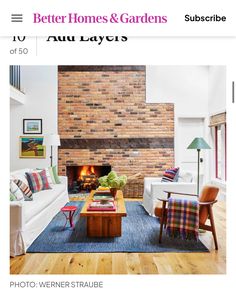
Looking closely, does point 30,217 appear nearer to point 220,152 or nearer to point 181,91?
point 220,152

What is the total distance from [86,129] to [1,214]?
15.5 ft

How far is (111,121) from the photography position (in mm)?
5902

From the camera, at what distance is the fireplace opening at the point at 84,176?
5.97 meters

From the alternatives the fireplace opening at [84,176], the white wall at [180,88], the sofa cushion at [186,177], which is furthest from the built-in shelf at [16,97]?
the sofa cushion at [186,177]

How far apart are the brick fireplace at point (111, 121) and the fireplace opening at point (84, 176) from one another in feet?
0.47

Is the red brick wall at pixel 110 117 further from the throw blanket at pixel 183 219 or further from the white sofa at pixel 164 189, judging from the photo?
the throw blanket at pixel 183 219

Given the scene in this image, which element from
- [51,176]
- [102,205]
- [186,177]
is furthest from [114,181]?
[51,176]

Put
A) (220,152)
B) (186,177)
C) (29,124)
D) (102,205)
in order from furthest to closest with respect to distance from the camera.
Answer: (29,124) → (220,152) → (186,177) → (102,205)

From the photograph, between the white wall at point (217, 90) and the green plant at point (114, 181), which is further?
the white wall at point (217, 90)

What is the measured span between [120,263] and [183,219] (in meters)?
0.81

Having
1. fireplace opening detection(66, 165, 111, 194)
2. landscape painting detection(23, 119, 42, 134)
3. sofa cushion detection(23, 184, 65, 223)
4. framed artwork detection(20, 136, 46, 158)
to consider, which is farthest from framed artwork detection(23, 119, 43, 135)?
sofa cushion detection(23, 184, 65, 223)
